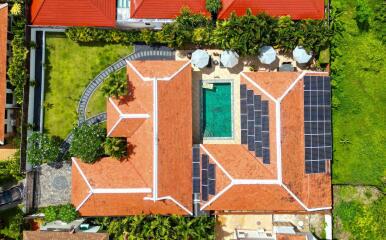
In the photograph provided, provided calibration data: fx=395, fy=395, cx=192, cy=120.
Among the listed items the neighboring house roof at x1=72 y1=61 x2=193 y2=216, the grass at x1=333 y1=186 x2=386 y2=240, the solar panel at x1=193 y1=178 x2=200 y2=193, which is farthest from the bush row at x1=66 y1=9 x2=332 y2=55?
the grass at x1=333 y1=186 x2=386 y2=240

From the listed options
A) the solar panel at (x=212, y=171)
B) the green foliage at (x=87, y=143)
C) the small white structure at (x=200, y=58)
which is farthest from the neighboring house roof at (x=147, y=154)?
the solar panel at (x=212, y=171)

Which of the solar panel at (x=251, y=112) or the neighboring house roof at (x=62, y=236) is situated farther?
the solar panel at (x=251, y=112)

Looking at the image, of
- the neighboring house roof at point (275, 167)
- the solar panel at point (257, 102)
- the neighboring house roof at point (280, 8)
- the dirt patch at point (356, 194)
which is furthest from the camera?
the dirt patch at point (356, 194)

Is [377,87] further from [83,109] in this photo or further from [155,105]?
[83,109]

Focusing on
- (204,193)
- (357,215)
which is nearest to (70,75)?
(204,193)

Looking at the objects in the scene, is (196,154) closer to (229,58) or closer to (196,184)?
(196,184)

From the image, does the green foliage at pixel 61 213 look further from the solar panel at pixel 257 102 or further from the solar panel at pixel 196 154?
the solar panel at pixel 257 102

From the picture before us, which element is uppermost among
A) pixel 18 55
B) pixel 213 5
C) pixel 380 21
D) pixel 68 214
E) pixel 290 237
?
pixel 213 5
